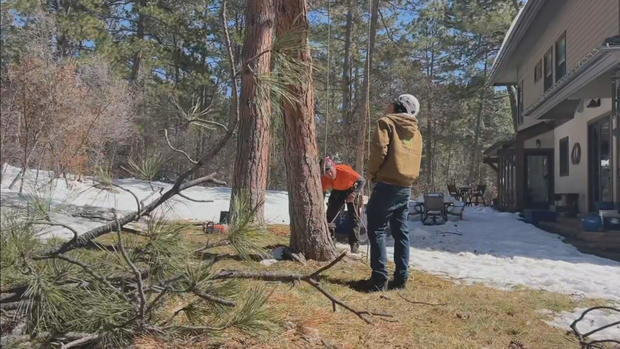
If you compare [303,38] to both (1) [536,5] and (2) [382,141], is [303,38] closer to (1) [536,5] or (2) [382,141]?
(2) [382,141]

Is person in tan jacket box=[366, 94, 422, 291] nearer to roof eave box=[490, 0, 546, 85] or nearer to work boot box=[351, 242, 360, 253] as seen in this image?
work boot box=[351, 242, 360, 253]

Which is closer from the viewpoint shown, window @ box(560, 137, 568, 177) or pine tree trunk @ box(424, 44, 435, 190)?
window @ box(560, 137, 568, 177)

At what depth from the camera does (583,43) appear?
11648mm

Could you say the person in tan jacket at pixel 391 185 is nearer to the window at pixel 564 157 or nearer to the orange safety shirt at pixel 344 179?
the orange safety shirt at pixel 344 179

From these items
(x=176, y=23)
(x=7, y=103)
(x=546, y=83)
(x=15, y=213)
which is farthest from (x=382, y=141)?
(x=176, y=23)

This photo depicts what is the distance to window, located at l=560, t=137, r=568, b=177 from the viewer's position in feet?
45.0

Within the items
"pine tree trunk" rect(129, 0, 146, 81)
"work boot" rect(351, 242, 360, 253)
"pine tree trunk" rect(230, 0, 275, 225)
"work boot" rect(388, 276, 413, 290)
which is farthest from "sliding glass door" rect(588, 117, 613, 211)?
"pine tree trunk" rect(129, 0, 146, 81)

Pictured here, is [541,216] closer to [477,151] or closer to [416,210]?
[416,210]

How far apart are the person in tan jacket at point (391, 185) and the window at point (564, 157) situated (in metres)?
10.9

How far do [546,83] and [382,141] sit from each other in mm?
12407

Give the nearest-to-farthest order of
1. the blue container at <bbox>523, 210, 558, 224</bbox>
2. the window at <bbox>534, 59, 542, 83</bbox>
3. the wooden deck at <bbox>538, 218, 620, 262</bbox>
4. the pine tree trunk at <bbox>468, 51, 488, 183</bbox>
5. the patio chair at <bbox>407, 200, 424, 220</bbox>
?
1. the wooden deck at <bbox>538, 218, 620, 262</bbox>
2. the blue container at <bbox>523, 210, 558, 224</bbox>
3. the patio chair at <bbox>407, 200, 424, 220</bbox>
4. the window at <bbox>534, 59, 542, 83</bbox>
5. the pine tree trunk at <bbox>468, 51, 488, 183</bbox>

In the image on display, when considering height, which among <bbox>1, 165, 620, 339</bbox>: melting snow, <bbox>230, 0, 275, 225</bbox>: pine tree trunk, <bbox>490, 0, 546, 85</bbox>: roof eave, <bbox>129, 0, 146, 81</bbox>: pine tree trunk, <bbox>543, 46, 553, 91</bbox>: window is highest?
<bbox>129, 0, 146, 81</bbox>: pine tree trunk

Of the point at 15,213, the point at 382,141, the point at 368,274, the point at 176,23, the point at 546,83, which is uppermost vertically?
the point at 176,23

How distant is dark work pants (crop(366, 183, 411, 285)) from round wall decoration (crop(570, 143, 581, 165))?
31.9ft
